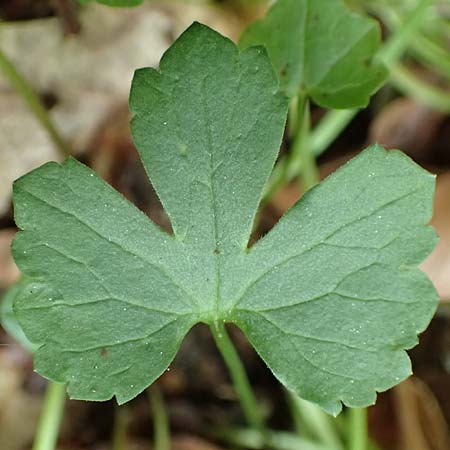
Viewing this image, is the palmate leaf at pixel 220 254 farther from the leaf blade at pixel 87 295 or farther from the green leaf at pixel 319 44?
the green leaf at pixel 319 44

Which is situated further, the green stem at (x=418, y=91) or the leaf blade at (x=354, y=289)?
the green stem at (x=418, y=91)

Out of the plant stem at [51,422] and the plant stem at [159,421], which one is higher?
the plant stem at [51,422]

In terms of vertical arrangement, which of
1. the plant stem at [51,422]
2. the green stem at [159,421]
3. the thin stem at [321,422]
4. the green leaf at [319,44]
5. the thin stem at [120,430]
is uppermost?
the green leaf at [319,44]

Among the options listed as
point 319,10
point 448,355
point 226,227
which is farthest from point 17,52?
point 448,355

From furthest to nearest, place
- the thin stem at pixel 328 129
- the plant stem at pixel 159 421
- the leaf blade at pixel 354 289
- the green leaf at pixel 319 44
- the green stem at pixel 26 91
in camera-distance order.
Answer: the thin stem at pixel 328 129 < the plant stem at pixel 159 421 < the green stem at pixel 26 91 < the green leaf at pixel 319 44 < the leaf blade at pixel 354 289

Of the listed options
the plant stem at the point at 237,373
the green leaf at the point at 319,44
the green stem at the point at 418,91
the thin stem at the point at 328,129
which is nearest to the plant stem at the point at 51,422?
the plant stem at the point at 237,373

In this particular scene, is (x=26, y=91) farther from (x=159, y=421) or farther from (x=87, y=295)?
(x=159, y=421)

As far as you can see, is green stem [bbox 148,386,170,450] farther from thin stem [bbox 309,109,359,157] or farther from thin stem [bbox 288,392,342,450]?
thin stem [bbox 309,109,359,157]
